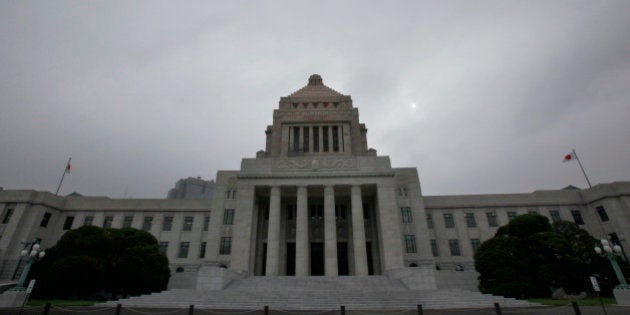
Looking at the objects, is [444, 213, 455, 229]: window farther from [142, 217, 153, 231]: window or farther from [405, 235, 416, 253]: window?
[142, 217, 153, 231]: window

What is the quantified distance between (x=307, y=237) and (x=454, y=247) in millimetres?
21155

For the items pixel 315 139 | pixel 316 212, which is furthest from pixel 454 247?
pixel 315 139

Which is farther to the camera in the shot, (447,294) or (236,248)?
(236,248)

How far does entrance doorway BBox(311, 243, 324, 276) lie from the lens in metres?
38.0

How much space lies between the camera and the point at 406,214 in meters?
41.3

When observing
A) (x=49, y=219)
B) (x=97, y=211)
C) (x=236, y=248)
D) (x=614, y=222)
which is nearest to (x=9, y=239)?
(x=49, y=219)

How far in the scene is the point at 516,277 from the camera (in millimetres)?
27219

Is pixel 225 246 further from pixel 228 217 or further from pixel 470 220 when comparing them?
pixel 470 220

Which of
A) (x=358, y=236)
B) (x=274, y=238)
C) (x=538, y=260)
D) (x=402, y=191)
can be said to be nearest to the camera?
(x=538, y=260)

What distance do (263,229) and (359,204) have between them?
13.0 m

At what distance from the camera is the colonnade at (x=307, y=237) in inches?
1289

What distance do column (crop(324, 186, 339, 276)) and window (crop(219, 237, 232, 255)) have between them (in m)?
13.3

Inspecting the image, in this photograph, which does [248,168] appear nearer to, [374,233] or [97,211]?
[374,233]

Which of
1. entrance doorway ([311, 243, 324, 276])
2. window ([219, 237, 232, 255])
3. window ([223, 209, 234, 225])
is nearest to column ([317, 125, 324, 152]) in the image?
entrance doorway ([311, 243, 324, 276])
